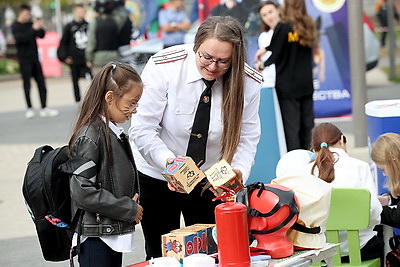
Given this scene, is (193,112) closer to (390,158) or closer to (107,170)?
(107,170)

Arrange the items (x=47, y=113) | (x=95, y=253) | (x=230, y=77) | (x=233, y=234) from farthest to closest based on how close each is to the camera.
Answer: (x=47, y=113) < (x=230, y=77) < (x=95, y=253) < (x=233, y=234)

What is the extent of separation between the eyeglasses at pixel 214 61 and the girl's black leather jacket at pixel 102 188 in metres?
0.52

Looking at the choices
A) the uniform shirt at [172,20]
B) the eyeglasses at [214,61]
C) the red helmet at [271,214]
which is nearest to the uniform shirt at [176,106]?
the eyeglasses at [214,61]

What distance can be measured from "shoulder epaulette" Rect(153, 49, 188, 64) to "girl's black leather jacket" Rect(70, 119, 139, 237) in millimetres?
528

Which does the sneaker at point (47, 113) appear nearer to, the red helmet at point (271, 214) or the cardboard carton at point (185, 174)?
the cardboard carton at point (185, 174)

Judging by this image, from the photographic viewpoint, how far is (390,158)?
4.72m

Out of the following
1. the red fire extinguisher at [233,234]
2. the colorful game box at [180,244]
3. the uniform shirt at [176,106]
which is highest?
the uniform shirt at [176,106]

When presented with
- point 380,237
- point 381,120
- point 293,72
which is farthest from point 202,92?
point 293,72

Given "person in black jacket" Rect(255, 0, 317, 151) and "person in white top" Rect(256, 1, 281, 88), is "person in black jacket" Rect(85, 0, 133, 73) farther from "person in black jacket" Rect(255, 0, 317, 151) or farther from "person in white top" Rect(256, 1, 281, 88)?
"person in black jacket" Rect(255, 0, 317, 151)

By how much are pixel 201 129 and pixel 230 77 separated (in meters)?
0.31

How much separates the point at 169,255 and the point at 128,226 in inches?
10.9

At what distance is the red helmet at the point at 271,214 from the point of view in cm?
343

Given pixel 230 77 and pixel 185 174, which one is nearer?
pixel 185 174

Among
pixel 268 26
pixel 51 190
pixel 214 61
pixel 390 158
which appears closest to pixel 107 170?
pixel 51 190
